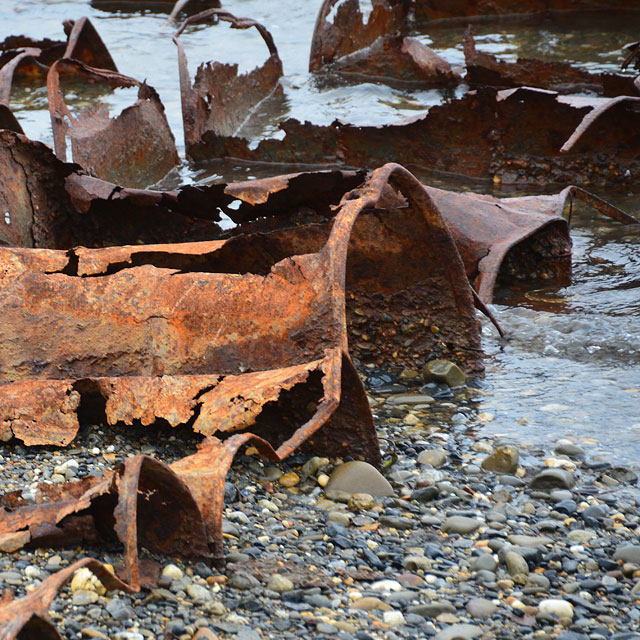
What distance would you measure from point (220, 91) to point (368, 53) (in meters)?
2.73

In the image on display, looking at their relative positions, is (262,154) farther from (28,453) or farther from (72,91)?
(28,453)

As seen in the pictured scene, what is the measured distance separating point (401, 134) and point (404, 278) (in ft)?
12.5

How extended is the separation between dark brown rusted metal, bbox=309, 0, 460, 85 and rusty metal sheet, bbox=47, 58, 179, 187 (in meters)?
3.70

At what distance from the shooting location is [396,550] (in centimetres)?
266

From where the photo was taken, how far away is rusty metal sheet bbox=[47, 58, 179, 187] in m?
6.02

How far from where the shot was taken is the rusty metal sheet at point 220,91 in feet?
26.7

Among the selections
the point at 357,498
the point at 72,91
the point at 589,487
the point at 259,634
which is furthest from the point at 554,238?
the point at 72,91

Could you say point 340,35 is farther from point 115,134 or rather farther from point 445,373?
point 445,373

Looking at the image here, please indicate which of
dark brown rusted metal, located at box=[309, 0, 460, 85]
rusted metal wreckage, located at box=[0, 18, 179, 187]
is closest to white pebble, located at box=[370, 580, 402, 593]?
rusted metal wreckage, located at box=[0, 18, 179, 187]

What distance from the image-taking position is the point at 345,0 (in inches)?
435

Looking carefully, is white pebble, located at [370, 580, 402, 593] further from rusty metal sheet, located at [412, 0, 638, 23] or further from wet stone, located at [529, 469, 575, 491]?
rusty metal sheet, located at [412, 0, 638, 23]

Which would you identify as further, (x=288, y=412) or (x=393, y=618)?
(x=288, y=412)

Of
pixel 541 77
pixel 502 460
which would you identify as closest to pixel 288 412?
pixel 502 460

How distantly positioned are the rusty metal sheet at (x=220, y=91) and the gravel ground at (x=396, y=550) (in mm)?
5343
